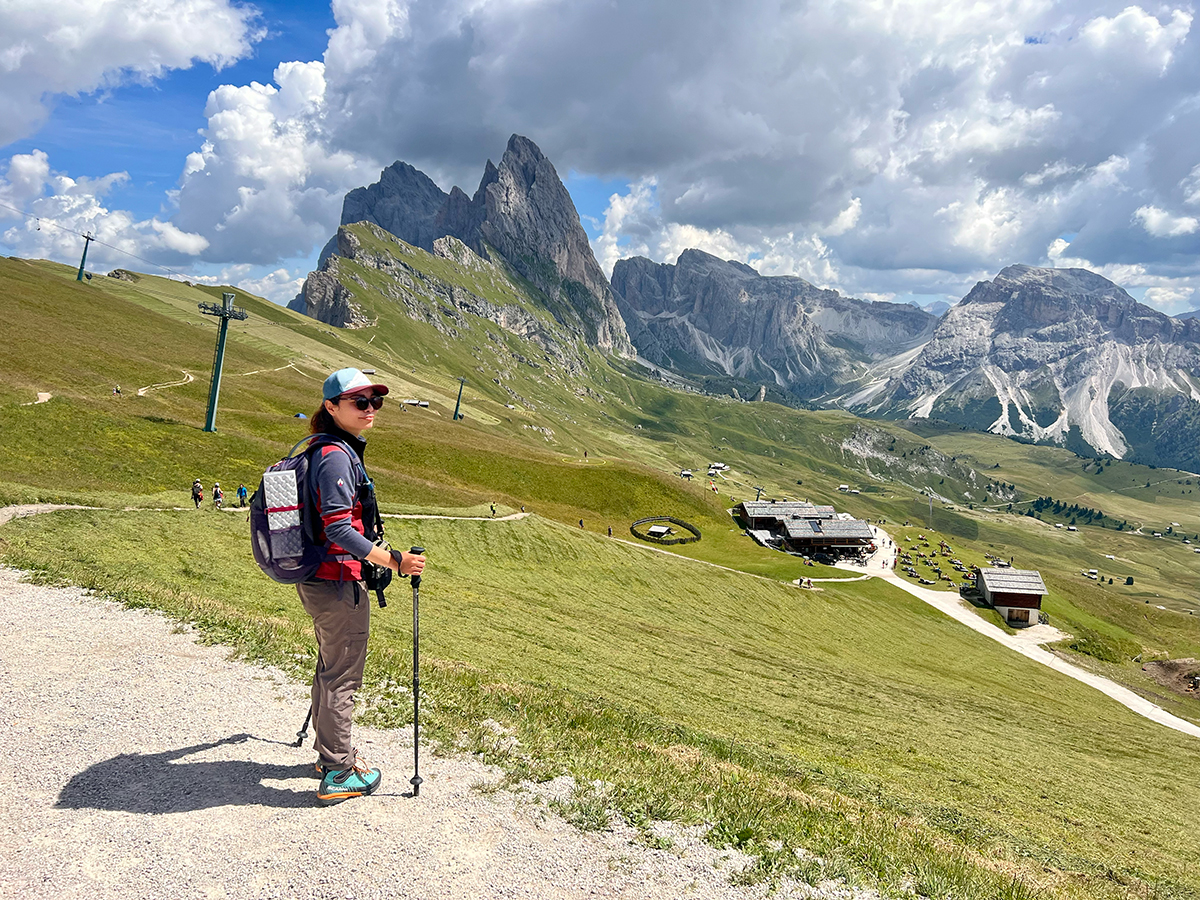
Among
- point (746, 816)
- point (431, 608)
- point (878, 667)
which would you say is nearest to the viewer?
point (746, 816)

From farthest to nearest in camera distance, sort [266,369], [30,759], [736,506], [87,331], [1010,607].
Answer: [266,369] → [736,506] → [87,331] → [1010,607] → [30,759]

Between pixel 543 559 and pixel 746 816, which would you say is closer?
pixel 746 816

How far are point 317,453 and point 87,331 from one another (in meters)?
150

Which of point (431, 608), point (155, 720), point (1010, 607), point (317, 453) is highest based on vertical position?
point (317, 453)

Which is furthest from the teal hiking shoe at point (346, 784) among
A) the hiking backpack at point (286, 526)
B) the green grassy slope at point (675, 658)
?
the hiking backpack at point (286, 526)

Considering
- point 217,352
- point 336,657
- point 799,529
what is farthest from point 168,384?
point 799,529

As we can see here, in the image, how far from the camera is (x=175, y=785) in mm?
8734

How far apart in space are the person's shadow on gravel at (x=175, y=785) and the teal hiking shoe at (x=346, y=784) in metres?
0.24

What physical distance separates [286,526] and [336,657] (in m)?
2.31

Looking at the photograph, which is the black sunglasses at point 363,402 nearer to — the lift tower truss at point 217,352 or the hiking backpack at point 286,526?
the hiking backpack at point 286,526

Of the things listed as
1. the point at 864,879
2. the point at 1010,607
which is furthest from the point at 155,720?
the point at 1010,607

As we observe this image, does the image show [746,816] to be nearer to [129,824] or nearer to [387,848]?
[387,848]

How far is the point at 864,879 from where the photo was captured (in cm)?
897

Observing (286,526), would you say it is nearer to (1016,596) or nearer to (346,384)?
(346,384)
